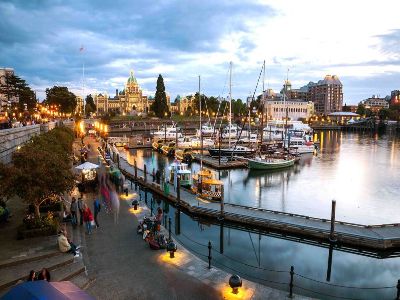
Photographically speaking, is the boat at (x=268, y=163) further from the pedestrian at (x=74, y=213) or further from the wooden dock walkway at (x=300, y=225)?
the pedestrian at (x=74, y=213)

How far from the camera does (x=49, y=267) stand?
574 inches

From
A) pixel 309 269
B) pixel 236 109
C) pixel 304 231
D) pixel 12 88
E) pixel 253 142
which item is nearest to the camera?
pixel 309 269

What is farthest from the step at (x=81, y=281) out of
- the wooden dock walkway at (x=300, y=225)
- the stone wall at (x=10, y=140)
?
the stone wall at (x=10, y=140)

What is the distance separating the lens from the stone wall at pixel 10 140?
94.6 ft

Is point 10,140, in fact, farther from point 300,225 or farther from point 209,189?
point 300,225

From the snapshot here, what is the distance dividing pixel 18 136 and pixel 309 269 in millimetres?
32349

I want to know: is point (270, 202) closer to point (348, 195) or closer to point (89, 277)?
point (348, 195)

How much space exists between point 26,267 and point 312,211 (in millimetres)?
28011

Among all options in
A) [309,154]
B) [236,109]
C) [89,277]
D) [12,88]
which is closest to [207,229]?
[89,277]

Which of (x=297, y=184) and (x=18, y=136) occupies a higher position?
(x=18, y=136)

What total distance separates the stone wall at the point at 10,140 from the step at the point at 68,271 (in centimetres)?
1731

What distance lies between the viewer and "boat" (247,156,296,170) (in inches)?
2120

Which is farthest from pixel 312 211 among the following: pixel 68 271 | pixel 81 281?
pixel 68 271

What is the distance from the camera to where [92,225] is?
21.2m
